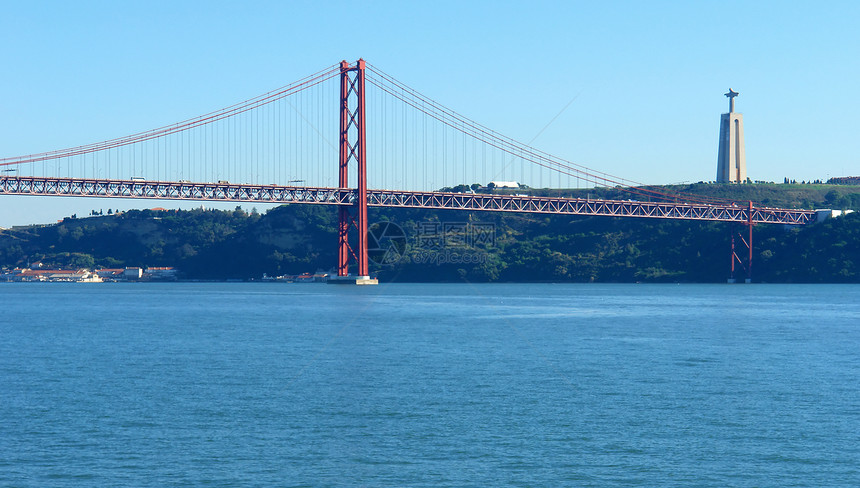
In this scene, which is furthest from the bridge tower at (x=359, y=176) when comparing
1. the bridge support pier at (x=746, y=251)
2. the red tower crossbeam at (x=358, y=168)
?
the bridge support pier at (x=746, y=251)

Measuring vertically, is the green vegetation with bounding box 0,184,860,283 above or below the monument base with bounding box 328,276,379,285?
above

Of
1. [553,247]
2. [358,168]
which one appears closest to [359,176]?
[358,168]

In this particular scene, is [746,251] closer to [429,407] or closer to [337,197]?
[337,197]

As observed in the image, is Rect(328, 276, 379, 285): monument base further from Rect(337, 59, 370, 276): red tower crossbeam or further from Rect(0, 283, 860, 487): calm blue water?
Rect(0, 283, 860, 487): calm blue water

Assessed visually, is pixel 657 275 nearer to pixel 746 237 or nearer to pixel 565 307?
pixel 746 237

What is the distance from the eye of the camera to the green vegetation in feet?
313

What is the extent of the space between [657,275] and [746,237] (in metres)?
9.93

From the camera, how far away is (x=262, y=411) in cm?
1823

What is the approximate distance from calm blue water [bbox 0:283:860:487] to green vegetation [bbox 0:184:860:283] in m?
62.3

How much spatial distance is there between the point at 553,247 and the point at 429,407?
94163 mm

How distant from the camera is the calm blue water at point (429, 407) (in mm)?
13961

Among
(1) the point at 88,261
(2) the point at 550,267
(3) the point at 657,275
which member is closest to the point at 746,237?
(3) the point at 657,275

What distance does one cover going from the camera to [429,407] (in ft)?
61.2

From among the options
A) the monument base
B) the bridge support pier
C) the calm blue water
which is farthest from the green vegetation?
the calm blue water
